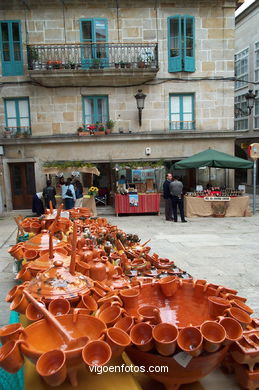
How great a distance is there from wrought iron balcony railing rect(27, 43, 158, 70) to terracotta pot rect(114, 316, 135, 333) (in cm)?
1222

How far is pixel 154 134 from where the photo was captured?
1281cm

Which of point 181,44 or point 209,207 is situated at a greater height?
point 181,44

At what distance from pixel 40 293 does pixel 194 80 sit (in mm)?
12855

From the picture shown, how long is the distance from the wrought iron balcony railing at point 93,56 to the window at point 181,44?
33.1 inches

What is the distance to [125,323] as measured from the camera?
1598 millimetres

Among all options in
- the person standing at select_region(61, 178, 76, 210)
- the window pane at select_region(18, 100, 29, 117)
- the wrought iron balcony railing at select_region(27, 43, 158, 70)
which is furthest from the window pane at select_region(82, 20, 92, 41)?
the person standing at select_region(61, 178, 76, 210)

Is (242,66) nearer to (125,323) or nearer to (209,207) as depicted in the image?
(209,207)

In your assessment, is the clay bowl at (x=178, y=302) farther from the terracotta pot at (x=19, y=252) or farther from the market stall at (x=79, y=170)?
the market stall at (x=79, y=170)

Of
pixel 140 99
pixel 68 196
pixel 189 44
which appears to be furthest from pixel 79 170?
pixel 189 44

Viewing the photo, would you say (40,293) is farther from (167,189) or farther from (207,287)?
(167,189)

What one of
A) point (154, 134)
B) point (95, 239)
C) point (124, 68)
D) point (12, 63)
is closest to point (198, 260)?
point (95, 239)

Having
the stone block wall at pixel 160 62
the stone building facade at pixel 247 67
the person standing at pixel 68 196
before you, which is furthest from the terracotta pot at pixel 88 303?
the stone building facade at pixel 247 67

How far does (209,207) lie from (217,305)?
9651mm

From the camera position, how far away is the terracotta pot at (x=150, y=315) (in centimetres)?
161
